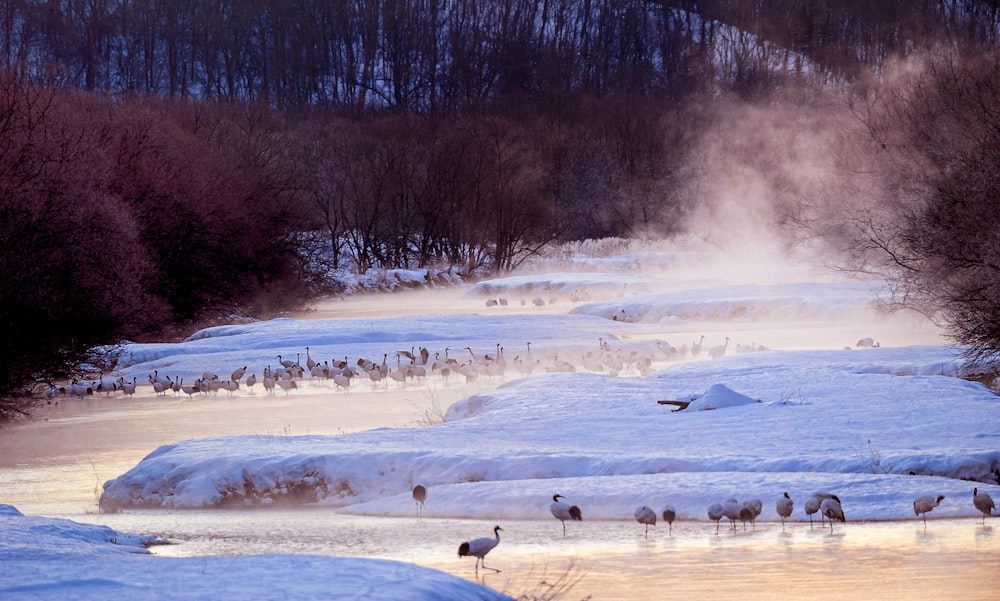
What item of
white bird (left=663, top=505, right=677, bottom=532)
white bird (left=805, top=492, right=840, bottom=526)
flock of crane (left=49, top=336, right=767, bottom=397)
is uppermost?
flock of crane (left=49, top=336, right=767, bottom=397)

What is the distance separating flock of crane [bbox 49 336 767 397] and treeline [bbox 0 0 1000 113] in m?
61.9

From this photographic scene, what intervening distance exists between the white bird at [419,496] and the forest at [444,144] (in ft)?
31.8

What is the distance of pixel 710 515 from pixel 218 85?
88.1 m

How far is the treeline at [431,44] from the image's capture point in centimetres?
9306

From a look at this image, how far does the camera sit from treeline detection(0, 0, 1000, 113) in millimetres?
93062

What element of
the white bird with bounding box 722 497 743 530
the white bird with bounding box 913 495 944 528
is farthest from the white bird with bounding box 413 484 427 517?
the white bird with bounding box 913 495 944 528

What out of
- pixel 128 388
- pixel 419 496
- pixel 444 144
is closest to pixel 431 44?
pixel 444 144

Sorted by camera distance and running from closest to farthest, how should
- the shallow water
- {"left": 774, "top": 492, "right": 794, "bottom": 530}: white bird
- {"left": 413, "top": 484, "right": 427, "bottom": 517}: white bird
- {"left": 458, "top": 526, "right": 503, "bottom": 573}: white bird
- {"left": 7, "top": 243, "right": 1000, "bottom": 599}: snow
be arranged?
{"left": 7, "top": 243, "right": 1000, "bottom": 599}: snow < the shallow water < {"left": 458, "top": 526, "right": 503, "bottom": 573}: white bird < {"left": 774, "top": 492, "right": 794, "bottom": 530}: white bird < {"left": 413, "top": 484, "right": 427, "bottom": 517}: white bird

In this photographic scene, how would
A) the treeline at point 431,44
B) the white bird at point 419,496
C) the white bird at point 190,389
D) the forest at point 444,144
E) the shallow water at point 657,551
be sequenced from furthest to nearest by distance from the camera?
the treeline at point 431,44 < the forest at point 444,144 < the white bird at point 190,389 < the white bird at point 419,496 < the shallow water at point 657,551

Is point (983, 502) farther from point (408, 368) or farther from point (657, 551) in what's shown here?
point (408, 368)

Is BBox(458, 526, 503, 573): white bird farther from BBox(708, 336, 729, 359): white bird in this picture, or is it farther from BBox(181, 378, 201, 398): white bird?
BBox(708, 336, 729, 359): white bird

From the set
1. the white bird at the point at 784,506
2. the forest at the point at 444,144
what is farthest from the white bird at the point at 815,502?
the forest at the point at 444,144

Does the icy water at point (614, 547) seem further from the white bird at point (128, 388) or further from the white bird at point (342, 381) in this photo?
the white bird at point (342, 381)

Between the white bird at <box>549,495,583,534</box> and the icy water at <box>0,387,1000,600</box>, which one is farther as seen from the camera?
the white bird at <box>549,495,583,534</box>
